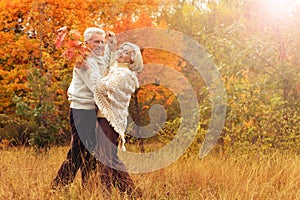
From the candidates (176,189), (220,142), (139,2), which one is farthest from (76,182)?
(139,2)

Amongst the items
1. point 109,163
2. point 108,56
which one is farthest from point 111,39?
point 109,163

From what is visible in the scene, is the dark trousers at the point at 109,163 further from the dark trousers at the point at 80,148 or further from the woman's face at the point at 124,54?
the woman's face at the point at 124,54

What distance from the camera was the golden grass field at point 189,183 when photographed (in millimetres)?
3883

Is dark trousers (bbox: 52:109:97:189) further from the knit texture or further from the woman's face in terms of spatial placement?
the woman's face

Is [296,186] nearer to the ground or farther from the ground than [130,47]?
nearer to the ground

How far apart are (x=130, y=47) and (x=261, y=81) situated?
12.5 feet

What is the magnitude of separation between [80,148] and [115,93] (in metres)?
0.71

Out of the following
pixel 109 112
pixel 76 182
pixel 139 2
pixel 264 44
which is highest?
pixel 139 2

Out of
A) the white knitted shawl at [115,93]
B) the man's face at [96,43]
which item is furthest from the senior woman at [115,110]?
the man's face at [96,43]

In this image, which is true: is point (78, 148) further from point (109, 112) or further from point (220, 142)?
point (220, 142)

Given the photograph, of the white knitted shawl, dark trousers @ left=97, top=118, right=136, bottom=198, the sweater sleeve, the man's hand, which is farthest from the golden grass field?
the man's hand

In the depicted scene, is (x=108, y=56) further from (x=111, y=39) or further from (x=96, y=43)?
(x=96, y=43)

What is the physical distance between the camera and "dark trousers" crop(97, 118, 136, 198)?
368cm

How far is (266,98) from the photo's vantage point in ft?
22.2
